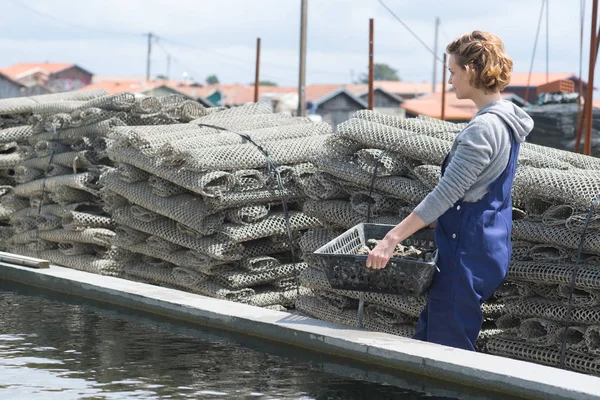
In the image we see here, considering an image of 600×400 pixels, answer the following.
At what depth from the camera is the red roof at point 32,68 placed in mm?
97812

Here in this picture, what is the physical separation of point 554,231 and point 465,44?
1284mm

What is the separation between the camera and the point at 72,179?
8.40 metres

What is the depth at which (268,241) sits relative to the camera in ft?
23.9

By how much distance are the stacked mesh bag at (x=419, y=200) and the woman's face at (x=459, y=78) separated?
3.22ft

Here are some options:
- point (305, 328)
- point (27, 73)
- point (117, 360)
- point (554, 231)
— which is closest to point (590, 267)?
point (554, 231)

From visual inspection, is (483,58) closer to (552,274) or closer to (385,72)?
(552,274)

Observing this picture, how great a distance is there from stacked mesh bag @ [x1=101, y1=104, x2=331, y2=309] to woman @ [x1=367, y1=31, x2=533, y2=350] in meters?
2.53

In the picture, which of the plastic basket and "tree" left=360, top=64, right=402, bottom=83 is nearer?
the plastic basket

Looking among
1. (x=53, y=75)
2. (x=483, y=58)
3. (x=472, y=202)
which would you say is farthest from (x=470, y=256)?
Result: (x=53, y=75)

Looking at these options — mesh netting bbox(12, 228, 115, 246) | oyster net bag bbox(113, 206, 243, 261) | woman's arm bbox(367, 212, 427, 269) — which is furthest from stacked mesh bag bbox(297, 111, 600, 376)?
mesh netting bbox(12, 228, 115, 246)

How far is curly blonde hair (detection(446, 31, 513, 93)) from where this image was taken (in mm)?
4348

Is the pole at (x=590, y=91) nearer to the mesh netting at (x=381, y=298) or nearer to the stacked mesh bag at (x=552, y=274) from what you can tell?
the mesh netting at (x=381, y=298)

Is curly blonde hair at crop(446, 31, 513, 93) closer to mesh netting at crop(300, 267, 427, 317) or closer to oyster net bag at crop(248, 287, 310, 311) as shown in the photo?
mesh netting at crop(300, 267, 427, 317)

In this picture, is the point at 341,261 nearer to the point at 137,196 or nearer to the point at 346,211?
the point at 346,211
